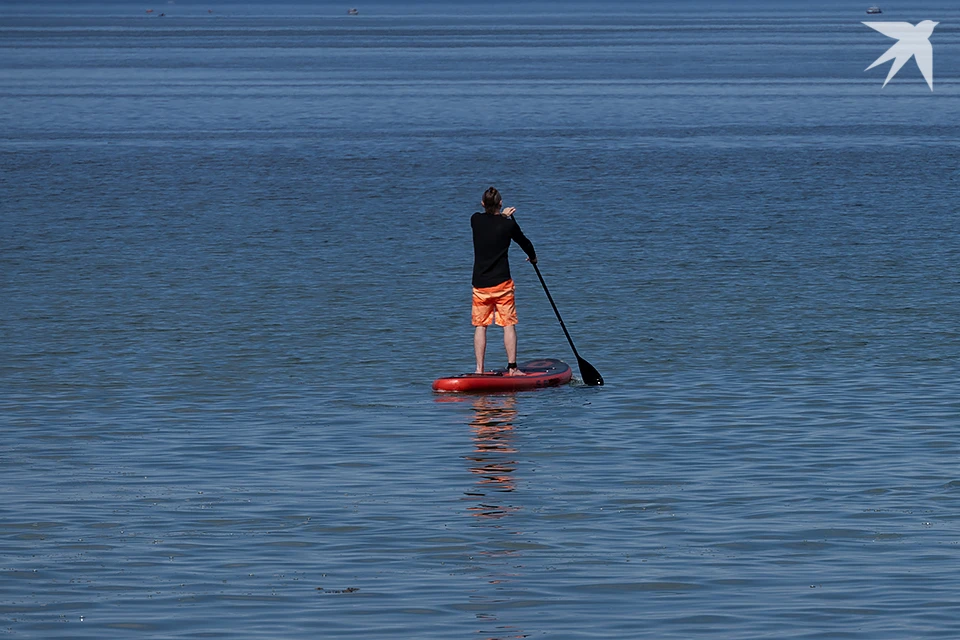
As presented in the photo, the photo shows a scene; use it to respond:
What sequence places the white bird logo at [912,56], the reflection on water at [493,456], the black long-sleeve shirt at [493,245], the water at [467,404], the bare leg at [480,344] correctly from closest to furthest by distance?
the water at [467,404]
the reflection on water at [493,456]
the black long-sleeve shirt at [493,245]
the bare leg at [480,344]
the white bird logo at [912,56]

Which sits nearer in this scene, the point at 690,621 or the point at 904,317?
the point at 690,621

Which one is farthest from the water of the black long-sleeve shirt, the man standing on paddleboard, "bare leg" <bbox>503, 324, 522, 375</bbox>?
the black long-sleeve shirt

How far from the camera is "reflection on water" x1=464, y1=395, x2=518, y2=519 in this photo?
41.7 feet

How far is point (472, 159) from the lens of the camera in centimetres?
4888

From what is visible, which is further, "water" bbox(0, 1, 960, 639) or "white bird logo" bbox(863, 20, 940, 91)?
"white bird logo" bbox(863, 20, 940, 91)

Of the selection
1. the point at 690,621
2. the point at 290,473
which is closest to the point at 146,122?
the point at 290,473

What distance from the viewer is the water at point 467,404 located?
10.5 meters

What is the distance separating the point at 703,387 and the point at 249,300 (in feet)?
27.9

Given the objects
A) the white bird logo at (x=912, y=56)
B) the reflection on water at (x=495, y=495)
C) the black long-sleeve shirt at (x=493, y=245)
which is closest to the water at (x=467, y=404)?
the reflection on water at (x=495, y=495)

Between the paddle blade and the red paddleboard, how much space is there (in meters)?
0.13

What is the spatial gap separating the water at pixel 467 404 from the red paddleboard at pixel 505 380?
18cm

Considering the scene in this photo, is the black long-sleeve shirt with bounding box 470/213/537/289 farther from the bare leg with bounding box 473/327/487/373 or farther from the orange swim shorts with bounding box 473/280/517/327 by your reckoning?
the bare leg with bounding box 473/327/487/373

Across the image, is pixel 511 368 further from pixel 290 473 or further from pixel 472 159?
pixel 472 159

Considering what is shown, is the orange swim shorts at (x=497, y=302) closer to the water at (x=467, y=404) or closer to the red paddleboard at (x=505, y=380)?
the red paddleboard at (x=505, y=380)
